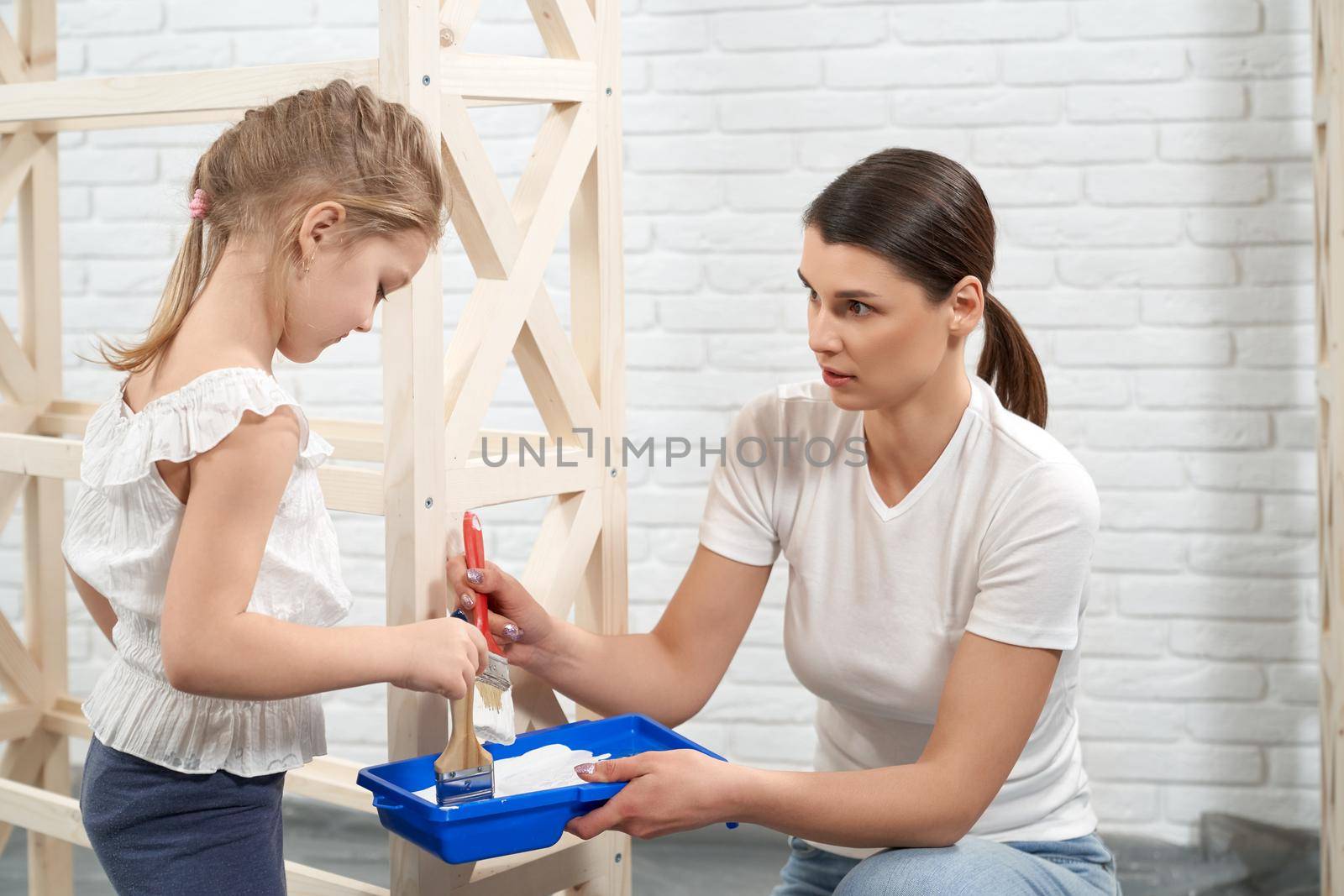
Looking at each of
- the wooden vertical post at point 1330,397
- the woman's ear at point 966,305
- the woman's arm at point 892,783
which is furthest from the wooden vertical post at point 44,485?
the wooden vertical post at point 1330,397

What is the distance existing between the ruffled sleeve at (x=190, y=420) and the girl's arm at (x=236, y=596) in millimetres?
11

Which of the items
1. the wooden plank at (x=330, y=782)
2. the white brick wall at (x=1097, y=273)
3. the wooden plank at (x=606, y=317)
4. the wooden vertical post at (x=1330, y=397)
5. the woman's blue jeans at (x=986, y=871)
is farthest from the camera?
the white brick wall at (x=1097, y=273)

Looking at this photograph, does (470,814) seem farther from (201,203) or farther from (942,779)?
(201,203)

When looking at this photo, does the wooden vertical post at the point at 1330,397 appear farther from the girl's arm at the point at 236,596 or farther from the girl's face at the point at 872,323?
the girl's arm at the point at 236,596

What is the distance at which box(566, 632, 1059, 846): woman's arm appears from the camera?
1174mm

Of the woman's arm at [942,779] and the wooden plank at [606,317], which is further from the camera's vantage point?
the wooden plank at [606,317]

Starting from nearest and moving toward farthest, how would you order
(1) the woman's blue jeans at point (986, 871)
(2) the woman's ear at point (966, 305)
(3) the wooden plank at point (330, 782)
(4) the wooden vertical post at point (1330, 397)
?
(1) the woman's blue jeans at point (986, 871)
(2) the woman's ear at point (966, 305)
(3) the wooden plank at point (330, 782)
(4) the wooden vertical post at point (1330, 397)

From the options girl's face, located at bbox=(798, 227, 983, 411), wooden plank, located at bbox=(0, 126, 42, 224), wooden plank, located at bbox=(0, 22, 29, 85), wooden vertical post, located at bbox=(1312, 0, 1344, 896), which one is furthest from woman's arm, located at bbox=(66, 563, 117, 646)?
wooden vertical post, located at bbox=(1312, 0, 1344, 896)

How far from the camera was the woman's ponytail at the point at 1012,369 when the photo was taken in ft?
5.02

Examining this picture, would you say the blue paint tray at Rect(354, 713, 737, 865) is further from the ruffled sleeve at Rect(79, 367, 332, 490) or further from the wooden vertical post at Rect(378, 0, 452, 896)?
the ruffled sleeve at Rect(79, 367, 332, 490)

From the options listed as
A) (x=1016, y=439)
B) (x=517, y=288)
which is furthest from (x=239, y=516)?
(x=1016, y=439)

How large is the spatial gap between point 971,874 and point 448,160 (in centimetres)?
86

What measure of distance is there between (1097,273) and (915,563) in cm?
110

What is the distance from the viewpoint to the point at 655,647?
1526 mm
